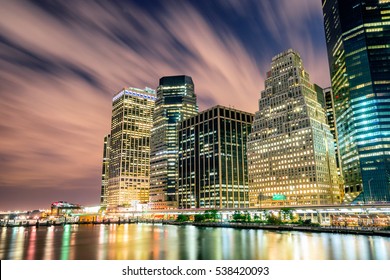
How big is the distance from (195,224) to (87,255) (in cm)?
11775

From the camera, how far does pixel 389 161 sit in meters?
171

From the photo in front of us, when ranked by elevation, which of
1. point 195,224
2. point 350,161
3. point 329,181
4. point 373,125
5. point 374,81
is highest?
point 374,81

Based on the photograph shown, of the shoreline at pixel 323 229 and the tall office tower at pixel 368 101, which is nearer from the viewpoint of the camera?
the shoreline at pixel 323 229

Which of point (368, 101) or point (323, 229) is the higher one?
point (368, 101)

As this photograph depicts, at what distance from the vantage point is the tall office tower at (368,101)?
17338 centimetres

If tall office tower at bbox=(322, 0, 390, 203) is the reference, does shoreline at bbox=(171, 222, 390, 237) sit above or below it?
below

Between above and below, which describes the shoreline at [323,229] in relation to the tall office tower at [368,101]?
below

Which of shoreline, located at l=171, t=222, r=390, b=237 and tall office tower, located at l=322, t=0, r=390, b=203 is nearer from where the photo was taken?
shoreline, located at l=171, t=222, r=390, b=237

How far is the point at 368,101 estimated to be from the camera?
Answer: 182 meters

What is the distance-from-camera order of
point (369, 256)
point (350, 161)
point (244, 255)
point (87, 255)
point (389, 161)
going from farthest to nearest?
point (350, 161), point (389, 161), point (87, 255), point (244, 255), point (369, 256)

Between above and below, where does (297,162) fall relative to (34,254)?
above

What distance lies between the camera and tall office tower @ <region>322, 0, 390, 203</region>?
173375 mm
